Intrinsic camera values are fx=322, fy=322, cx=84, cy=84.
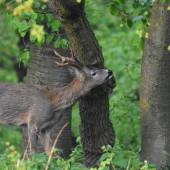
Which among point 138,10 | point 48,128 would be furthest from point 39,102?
point 138,10

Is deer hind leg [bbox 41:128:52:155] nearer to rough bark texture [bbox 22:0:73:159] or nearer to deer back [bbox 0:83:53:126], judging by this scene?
deer back [bbox 0:83:53:126]

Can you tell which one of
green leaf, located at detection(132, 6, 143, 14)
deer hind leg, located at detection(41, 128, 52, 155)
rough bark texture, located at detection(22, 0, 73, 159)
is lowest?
deer hind leg, located at detection(41, 128, 52, 155)

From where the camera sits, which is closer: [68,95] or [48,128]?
[68,95]

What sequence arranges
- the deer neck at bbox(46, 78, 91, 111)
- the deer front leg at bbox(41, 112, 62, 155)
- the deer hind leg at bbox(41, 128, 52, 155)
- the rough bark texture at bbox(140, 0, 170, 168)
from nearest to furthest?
the rough bark texture at bbox(140, 0, 170, 168) → the deer neck at bbox(46, 78, 91, 111) → the deer front leg at bbox(41, 112, 62, 155) → the deer hind leg at bbox(41, 128, 52, 155)

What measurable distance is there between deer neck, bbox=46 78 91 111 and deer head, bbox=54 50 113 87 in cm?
11

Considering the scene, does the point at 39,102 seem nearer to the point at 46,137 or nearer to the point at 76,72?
the point at 46,137

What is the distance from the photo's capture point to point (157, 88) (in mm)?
4730

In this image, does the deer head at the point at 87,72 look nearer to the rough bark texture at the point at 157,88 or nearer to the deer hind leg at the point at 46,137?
the rough bark texture at the point at 157,88

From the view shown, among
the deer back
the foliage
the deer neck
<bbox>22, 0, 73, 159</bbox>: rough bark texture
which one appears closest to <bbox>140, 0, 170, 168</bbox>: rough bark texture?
the foliage

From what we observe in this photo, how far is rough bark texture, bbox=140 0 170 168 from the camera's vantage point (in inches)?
183

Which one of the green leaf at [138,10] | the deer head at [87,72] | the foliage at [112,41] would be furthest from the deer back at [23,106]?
the green leaf at [138,10]

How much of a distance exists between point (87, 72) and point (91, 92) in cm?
31

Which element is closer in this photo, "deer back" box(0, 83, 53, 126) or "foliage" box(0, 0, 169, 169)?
"foliage" box(0, 0, 169, 169)

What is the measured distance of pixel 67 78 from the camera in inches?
237
